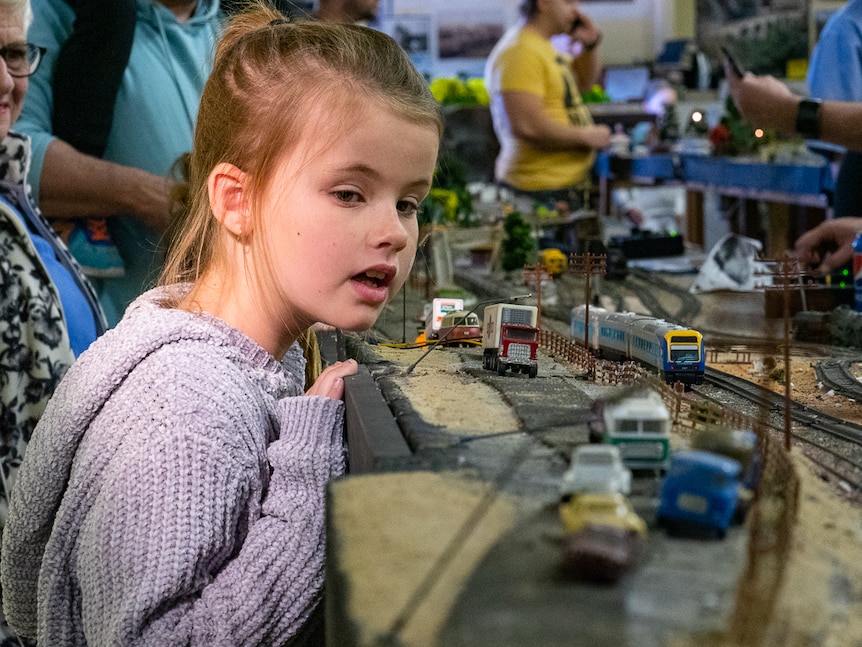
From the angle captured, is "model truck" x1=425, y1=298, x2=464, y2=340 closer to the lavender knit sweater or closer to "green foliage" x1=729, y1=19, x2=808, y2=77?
the lavender knit sweater

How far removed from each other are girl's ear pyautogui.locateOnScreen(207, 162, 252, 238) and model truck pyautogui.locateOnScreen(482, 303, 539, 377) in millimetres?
498

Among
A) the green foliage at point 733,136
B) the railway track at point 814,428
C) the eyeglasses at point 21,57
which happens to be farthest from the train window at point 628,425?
the green foliage at point 733,136

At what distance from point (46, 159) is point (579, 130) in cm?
328

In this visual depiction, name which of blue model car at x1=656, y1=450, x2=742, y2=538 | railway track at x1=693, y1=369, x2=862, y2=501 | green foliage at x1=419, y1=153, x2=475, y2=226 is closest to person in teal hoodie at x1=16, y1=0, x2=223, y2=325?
green foliage at x1=419, y1=153, x2=475, y2=226

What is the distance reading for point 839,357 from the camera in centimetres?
252

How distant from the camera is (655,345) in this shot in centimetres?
197

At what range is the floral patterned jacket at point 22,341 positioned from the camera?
2.29 metres

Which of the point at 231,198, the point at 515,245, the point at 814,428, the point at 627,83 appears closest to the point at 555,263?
the point at 515,245

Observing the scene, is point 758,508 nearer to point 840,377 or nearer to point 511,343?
point 511,343

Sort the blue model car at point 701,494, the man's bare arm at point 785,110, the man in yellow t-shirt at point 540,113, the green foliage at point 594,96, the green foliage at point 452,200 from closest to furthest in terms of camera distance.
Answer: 1. the blue model car at point 701,494
2. the man's bare arm at point 785,110
3. the green foliage at point 452,200
4. the man in yellow t-shirt at point 540,113
5. the green foliage at point 594,96

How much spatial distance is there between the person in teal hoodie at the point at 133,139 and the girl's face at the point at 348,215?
1.15 meters

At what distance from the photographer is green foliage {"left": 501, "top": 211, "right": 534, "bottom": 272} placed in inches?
167

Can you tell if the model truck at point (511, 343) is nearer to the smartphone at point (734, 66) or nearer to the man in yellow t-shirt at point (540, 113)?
the smartphone at point (734, 66)

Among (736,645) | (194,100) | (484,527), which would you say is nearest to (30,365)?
(194,100)
